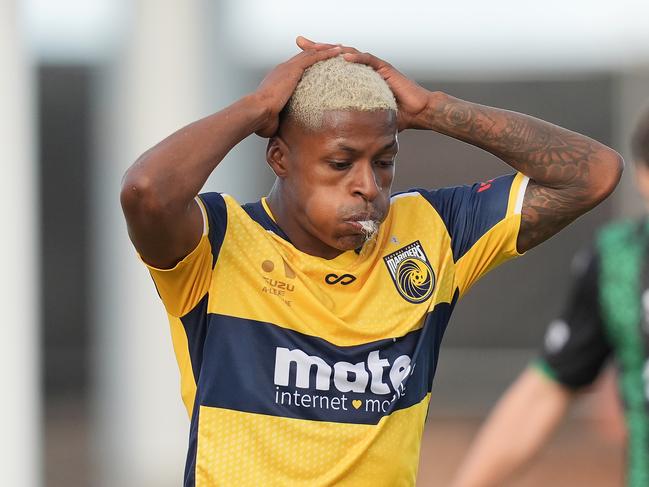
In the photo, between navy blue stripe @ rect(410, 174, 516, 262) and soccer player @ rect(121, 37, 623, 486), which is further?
navy blue stripe @ rect(410, 174, 516, 262)

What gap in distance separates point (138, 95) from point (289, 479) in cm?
667

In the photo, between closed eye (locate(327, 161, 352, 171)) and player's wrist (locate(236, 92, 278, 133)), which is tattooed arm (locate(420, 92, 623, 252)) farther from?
player's wrist (locate(236, 92, 278, 133))

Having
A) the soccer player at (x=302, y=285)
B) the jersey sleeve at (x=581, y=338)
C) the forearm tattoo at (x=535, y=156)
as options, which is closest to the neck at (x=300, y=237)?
the soccer player at (x=302, y=285)

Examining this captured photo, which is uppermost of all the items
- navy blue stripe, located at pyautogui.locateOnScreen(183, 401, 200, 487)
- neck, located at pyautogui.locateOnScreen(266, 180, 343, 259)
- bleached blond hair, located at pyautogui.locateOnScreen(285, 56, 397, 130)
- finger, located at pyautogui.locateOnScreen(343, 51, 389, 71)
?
finger, located at pyautogui.locateOnScreen(343, 51, 389, 71)

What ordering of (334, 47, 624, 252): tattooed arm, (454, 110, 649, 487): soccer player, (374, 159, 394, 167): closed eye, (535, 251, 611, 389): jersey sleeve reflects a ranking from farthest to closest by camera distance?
(535, 251, 611, 389): jersey sleeve
(454, 110, 649, 487): soccer player
(334, 47, 624, 252): tattooed arm
(374, 159, 394, 167): closed eye

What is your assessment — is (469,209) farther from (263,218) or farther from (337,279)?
(263,218)

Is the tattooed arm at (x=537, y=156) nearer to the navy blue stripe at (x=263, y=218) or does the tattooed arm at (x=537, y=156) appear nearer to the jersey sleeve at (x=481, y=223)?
the jersey sleeve at (x=481, y=223)

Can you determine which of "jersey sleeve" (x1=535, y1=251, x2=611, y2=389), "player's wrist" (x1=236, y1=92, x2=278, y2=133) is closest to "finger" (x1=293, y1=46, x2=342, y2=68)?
"player's wrist" (x1=236, y1=92, x2=278, y2=133)

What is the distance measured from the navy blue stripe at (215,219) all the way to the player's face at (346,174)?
0.23 meters

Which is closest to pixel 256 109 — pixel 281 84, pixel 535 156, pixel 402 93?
pixel 281 84

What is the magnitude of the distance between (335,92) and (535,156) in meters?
0.68

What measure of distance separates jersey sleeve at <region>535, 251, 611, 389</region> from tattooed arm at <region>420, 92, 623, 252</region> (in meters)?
0.65

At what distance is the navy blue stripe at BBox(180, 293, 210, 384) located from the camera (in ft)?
12.2

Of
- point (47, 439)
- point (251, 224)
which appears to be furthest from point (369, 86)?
point (47, 439)
